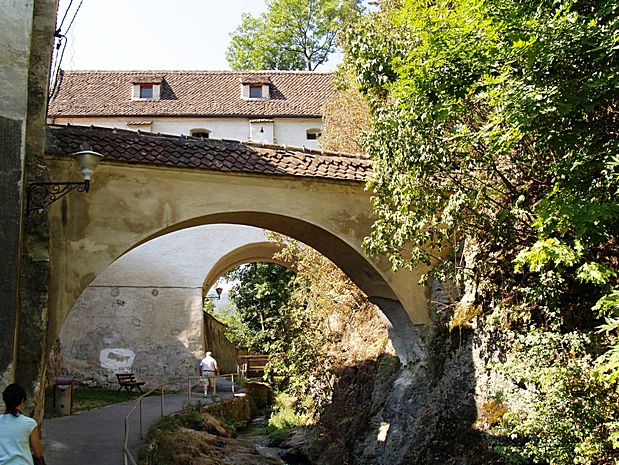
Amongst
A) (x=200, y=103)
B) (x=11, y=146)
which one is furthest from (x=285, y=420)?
(x=200, y=103)

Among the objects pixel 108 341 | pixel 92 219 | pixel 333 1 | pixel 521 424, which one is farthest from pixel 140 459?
pixel 333 1

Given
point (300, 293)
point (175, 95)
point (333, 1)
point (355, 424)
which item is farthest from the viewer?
point (333, 1)

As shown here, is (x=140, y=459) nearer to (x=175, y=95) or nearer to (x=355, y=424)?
(x=355, y=424)

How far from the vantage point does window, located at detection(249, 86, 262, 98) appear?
26.0m

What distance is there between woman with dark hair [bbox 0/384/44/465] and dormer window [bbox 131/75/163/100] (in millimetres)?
21666

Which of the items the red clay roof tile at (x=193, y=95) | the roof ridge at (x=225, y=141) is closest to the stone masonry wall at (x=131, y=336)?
the red clay roof tile at (x=193, y=95)

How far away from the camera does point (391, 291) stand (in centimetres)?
1105

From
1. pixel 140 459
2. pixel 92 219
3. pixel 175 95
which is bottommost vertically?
pixel 140 459

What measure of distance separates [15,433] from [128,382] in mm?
15124

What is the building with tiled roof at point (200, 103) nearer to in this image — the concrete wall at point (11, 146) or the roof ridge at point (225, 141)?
the roof ridge at point (225, 141)

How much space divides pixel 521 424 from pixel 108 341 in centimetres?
1605

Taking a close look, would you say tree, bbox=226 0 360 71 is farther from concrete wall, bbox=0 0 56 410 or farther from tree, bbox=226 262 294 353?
concrete wall, bbox=0 0 56 410

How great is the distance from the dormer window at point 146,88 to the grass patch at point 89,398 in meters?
11.4

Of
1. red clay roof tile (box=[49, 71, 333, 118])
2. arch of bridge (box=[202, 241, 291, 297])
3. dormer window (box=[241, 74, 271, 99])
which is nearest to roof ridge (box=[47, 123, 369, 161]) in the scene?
arch of bridge (box=[202, 241, 291, 297])
